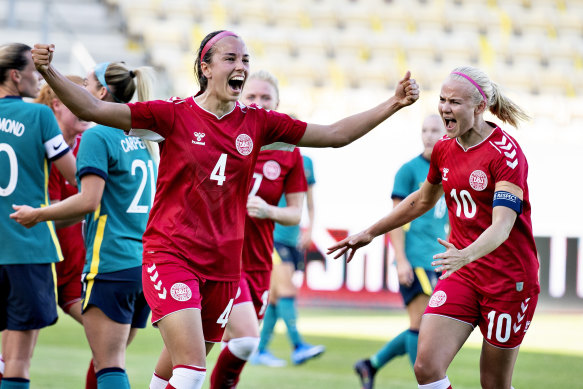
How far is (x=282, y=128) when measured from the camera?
14.3ft

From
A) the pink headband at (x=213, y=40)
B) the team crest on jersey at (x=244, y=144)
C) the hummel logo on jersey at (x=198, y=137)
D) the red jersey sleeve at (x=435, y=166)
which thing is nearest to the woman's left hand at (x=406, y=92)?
the red jersey sleeve at (x=435, y=166)

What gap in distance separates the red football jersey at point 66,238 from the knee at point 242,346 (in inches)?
54.5

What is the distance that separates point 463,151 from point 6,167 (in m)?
2.61

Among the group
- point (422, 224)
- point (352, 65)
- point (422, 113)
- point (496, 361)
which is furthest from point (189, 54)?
point (496, 361)

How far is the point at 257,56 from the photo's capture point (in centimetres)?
1831

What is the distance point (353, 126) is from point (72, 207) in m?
1.55

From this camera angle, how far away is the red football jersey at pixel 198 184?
4055 millimetres

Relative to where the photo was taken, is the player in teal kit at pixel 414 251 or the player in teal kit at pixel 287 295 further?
the player in teal kit at pixel 287 295

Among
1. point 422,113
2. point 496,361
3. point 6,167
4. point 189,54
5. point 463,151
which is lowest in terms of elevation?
point 496,361

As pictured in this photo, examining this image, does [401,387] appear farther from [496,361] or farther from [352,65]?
[352,65]

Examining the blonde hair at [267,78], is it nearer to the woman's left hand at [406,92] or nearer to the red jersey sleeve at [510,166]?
the woman's left hand at [406,92]

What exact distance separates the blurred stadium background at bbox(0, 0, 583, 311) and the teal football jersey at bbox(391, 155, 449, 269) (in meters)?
6.48

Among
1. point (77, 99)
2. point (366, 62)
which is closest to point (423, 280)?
point (77, 99)

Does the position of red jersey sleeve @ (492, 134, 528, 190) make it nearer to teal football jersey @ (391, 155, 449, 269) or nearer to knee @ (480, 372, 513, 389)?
knee @ (480, 372, 513, 389)
